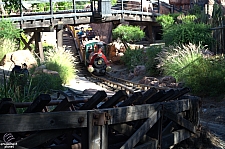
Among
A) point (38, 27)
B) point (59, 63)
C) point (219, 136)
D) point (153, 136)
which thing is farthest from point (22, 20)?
point (153, 136)

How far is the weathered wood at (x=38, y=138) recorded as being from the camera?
4070 millimetres

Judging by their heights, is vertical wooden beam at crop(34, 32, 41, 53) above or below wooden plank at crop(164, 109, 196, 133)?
above

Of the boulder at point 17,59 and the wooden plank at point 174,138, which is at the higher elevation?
the boulder at point 17,59

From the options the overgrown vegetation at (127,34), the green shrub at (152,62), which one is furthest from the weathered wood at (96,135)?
the overgrown vegetation at (127,34)

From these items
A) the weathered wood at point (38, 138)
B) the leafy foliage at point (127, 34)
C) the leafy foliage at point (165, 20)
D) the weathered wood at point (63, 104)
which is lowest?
the weathered wood at point (38, 138)

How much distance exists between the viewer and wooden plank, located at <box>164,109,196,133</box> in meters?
5.39

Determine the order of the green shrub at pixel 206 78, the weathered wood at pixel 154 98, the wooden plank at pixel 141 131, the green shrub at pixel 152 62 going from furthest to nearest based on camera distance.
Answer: the green shrub at pixel 152 62, the green shrub at pixel 206 78, the weathered wood at pixel 154 98, the wooden plank at pixel 141 131

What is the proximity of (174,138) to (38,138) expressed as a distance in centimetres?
219

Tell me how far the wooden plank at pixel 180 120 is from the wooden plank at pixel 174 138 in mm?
87

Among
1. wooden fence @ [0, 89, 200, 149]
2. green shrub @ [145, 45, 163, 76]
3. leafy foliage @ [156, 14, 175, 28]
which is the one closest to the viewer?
wooden fence @ [0, 89, 200, 149]

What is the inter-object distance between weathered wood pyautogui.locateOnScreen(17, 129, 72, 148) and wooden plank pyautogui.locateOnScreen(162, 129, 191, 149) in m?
1.72

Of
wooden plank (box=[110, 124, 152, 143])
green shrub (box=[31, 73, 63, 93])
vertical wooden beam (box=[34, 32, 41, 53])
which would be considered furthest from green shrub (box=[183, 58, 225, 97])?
vertical wooden beam (box=[34, 32, 41, 53])

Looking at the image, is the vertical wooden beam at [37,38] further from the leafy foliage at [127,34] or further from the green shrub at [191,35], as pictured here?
the green shrub at [191,35]

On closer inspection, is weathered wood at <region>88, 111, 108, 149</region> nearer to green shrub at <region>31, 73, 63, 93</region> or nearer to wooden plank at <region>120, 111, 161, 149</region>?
wooden plank at <region>120, 111, 161, 149</region>
